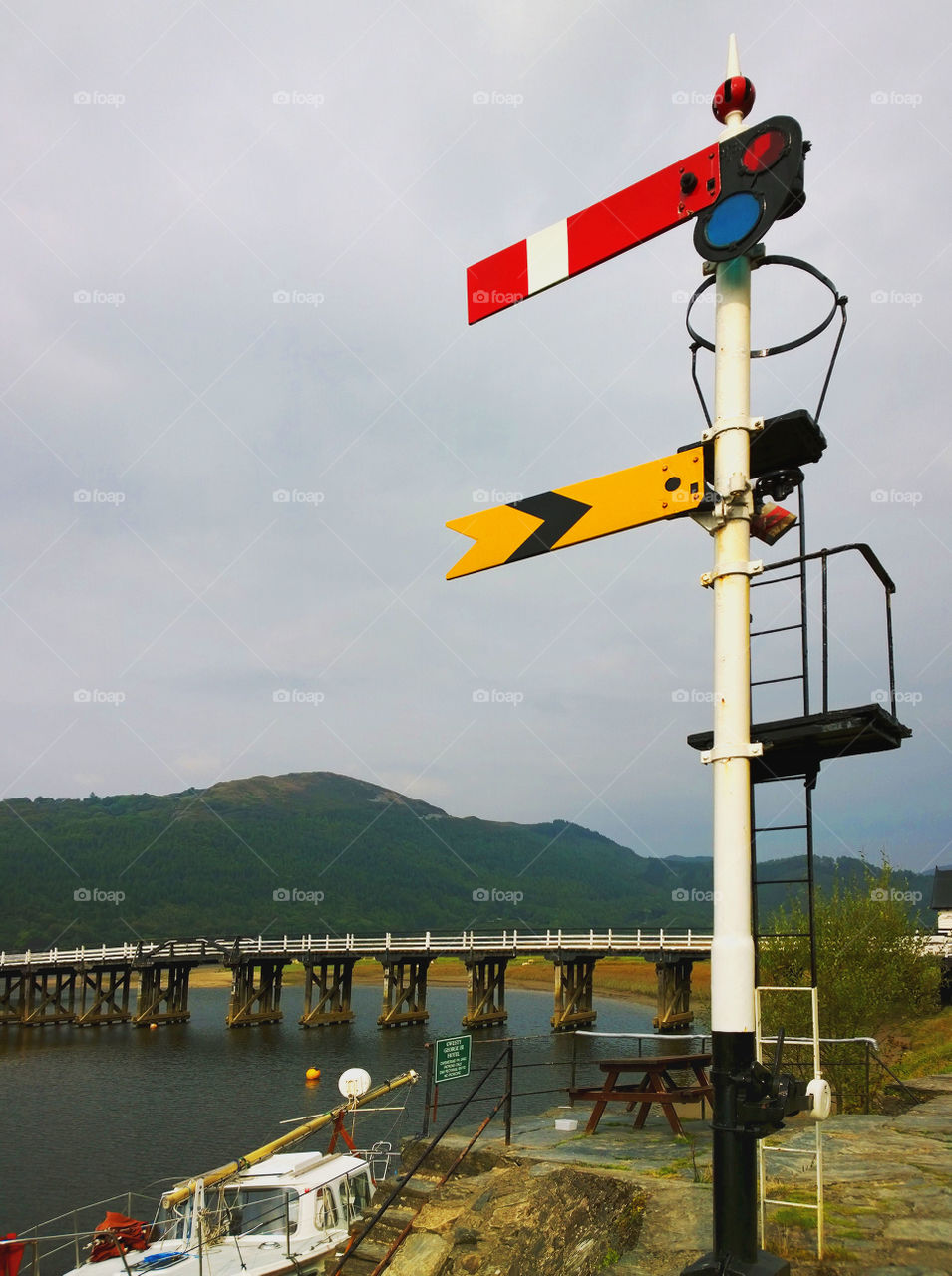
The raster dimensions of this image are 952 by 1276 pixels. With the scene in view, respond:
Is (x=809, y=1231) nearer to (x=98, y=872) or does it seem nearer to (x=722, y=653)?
(x=722, y=653)

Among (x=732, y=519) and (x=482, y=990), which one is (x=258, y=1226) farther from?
(x=482, y=990)

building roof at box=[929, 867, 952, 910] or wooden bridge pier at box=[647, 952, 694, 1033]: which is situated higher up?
building roof at box=[929, 867, 952, 910]

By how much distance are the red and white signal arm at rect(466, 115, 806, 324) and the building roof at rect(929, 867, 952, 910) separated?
169ft

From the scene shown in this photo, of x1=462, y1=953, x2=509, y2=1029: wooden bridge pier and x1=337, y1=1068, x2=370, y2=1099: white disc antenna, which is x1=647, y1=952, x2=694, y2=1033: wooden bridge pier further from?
x1=337, y1=1068, x2=370, y2=1099: white disc antenna

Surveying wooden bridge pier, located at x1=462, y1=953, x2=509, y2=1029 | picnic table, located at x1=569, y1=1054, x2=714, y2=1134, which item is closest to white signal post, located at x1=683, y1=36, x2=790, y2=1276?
picnic table, located at x1=569, y1=1054, x2=714, y2=1134

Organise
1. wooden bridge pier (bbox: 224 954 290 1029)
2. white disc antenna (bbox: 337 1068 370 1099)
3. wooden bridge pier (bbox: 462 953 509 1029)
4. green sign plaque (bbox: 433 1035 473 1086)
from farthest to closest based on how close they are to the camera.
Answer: wooden bridge pier (bbox: 224 954 290 1029)
wooden bridge pier (bbox: 462 953 509 1029)
white disc antenna (bbox: 337 1068 370 1099)
green sign plaque (bbox: 433 1035 473 1086)

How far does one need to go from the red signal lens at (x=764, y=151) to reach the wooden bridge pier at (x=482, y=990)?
146 ft

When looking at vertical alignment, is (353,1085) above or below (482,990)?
above

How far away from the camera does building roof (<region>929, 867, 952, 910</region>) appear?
4922 centimetres

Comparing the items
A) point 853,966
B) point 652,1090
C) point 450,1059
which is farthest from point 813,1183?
point 853,966

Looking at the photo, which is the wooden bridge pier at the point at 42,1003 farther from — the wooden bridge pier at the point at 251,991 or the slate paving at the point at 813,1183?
the slate paving at the point at 813,1183

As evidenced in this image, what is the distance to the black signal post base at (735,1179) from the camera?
185 inches

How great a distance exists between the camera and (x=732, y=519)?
5379mm

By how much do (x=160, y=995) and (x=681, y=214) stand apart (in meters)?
58.1
